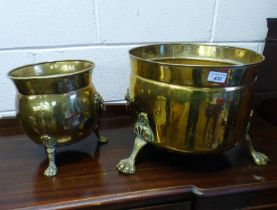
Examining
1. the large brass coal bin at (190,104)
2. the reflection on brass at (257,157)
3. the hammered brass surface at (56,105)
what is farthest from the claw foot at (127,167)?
the reflection on brass at (257,157)

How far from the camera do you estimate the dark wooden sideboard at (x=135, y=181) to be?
0.48m

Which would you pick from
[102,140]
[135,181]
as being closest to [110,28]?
[102,140]

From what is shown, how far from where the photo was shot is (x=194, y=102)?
47 centimetres

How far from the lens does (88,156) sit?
606mm

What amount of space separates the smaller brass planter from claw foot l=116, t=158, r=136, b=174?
0.33 ft

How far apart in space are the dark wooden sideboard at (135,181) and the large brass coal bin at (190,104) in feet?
0.17

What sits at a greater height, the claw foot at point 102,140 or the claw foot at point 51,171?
the claw foot at point 51,171

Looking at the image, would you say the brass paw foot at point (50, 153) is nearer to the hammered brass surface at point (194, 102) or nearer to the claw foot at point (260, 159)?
the hammered brass surface at point (194, 102)

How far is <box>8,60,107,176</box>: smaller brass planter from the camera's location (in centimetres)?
51

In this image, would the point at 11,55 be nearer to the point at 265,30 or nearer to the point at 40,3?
the point at 40,3

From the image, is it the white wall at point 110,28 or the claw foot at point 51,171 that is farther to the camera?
the white wall at point 110,28

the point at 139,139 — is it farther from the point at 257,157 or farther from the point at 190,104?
the point at 257,157

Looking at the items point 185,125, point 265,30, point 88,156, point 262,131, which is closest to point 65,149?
point 88,156

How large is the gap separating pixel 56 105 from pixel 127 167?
0.58 feet
